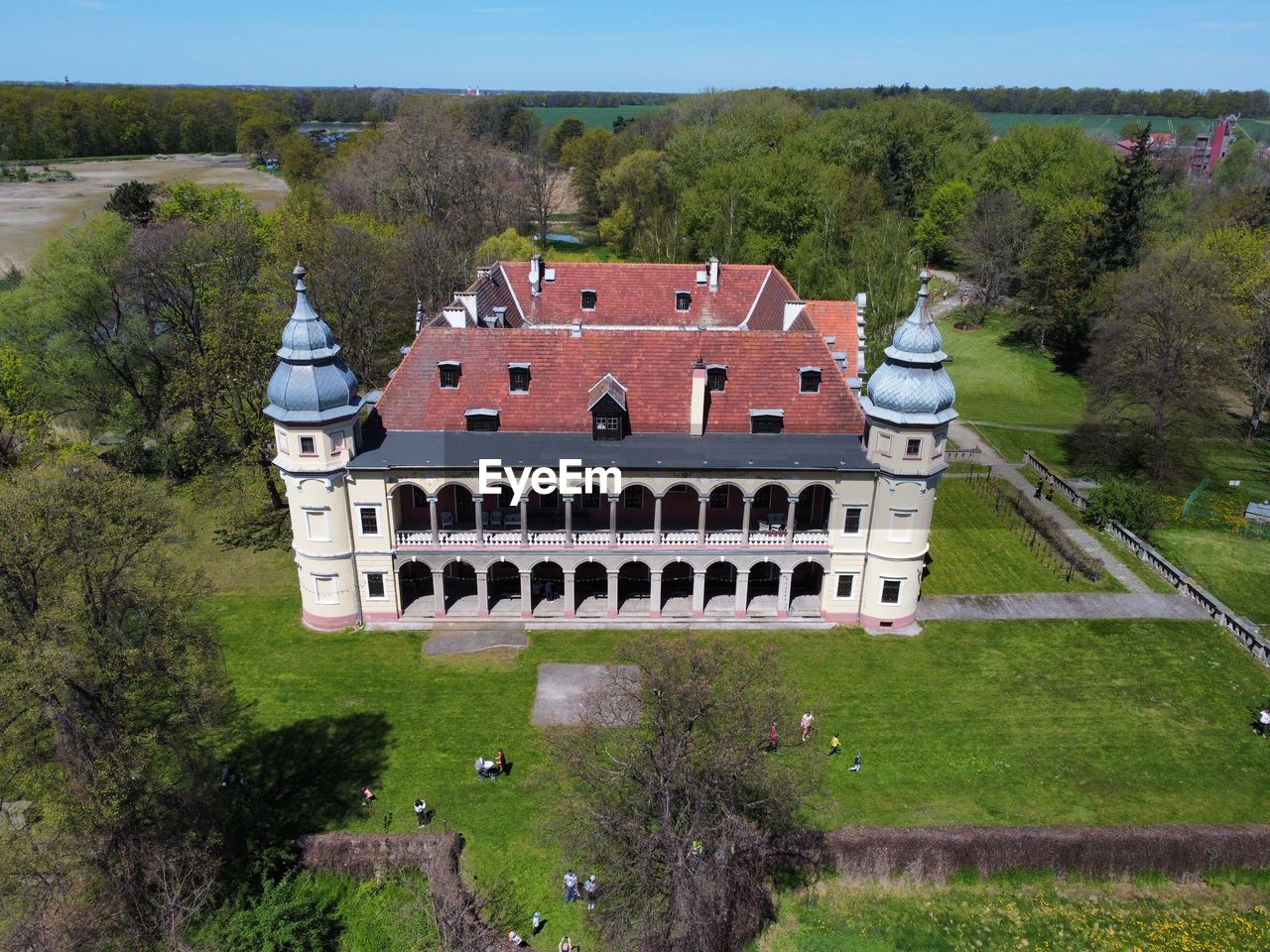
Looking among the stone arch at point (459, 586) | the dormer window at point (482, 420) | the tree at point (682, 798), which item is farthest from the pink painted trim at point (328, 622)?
the tree at point (682, 798)

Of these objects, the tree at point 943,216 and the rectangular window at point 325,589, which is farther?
the tree at point 943,216

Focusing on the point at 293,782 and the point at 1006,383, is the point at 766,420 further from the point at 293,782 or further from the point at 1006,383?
the point at 1006,383

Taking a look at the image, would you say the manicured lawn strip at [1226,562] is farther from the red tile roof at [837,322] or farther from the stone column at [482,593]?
the stone column at [482,593]

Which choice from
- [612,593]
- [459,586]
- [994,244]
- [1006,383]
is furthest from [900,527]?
[994,244]

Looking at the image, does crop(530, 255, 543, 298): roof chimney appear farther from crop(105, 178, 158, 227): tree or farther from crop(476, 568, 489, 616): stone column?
crop(105, 178, 158, 227): tree

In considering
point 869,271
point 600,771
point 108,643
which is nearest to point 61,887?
point 108,643

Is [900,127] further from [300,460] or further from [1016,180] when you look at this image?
[300,460]
